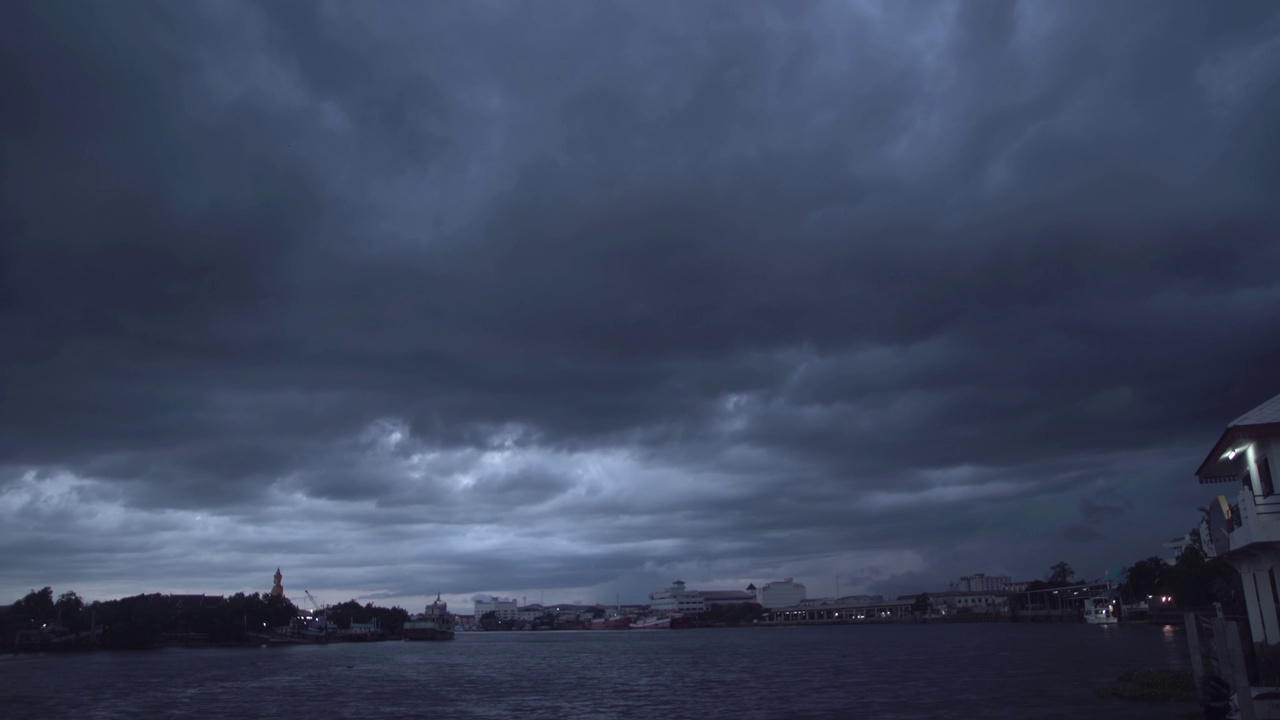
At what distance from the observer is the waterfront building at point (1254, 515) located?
27.4 meters

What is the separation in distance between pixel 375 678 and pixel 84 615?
120013 mm

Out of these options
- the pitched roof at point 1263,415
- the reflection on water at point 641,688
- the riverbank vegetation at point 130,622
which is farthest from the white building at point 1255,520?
the riverbank vegetation at point 130,622

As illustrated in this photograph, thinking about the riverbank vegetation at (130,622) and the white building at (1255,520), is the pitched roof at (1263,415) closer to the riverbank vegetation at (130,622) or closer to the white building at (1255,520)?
the white building at (1255,520)

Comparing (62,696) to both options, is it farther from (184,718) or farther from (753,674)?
(753,674)

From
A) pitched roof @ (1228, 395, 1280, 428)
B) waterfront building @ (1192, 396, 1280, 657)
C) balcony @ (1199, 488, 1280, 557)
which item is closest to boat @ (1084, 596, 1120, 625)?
Answer: waterfront building @ (1192, 396, 1280, 657)

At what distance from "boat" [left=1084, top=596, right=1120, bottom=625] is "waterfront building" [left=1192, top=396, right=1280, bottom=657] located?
494 ft

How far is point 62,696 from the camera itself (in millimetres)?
63250

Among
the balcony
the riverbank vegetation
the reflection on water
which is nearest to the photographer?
the balcony

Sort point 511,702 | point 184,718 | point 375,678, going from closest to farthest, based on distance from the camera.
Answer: point 184,718 → point 511,702 → point 375,678

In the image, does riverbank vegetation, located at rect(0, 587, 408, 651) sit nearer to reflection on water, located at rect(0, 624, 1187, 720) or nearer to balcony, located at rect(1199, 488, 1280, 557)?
reflection on water, located at rect(0, 624, 1187, 720)

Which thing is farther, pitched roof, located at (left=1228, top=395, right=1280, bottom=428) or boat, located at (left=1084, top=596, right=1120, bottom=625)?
boat, located at (left=1084, top=596, right=1120, bottom=625)

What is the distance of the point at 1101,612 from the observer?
172625mm

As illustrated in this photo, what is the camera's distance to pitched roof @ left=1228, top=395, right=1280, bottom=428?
89.3 feet

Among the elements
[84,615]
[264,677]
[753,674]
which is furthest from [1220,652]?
[84,615]
